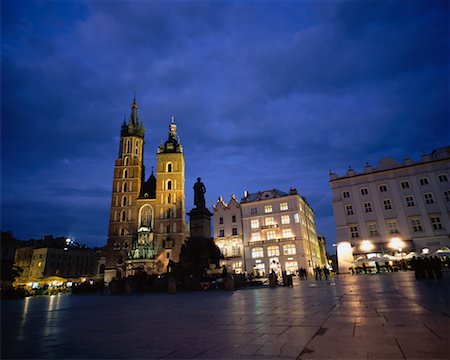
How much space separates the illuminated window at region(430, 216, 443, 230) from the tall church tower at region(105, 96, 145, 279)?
192ft

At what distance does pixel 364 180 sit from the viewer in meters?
42.8

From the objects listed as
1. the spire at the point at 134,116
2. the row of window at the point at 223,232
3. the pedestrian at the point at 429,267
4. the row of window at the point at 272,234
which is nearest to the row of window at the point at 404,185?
the row of window at the point at 272,234

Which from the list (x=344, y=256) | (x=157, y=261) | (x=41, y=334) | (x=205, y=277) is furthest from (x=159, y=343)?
(x=157, y=261)

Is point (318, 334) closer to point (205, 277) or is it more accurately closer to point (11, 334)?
point (11, 334)

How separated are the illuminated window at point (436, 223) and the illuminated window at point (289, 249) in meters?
21.3

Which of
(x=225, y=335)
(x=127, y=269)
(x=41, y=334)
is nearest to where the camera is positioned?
(x=225, y=335)

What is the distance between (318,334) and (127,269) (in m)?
61.8

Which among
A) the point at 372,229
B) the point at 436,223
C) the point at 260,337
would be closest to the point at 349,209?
the point at 372,229

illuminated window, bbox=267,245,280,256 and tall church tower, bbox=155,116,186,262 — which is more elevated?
tall church tower, bbox=155,116,186,262

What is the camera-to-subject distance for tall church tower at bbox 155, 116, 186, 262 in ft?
215

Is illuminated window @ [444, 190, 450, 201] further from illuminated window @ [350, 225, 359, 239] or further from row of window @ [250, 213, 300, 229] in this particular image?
row of window @ [250, 213, 300, 229]

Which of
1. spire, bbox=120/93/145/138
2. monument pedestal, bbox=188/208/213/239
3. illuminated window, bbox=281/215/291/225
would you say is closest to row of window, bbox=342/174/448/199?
illuminated window, bbox=281/215/291/225

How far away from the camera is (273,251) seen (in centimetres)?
5094

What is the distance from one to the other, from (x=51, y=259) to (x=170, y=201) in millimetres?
39045
